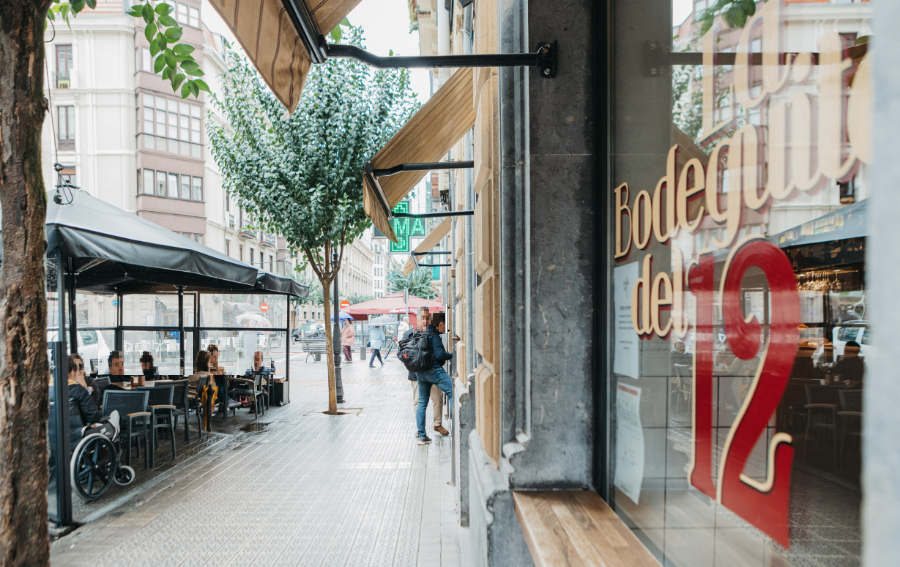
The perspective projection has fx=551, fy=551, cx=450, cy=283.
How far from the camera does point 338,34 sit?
16.4 feet

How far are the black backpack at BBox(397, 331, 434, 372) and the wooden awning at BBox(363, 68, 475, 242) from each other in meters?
3.43

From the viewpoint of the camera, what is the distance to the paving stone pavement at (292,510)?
445 centimetres

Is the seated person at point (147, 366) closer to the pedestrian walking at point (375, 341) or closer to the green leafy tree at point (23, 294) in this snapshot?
the green leafy tree at point (23, 294)

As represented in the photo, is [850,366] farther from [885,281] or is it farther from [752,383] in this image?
[885,281]

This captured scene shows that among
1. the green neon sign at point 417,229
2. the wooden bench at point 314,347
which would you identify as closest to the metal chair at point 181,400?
the green neon sign at point 417,229

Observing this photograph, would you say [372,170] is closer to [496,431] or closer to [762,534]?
[496,431]

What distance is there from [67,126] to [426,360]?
110ft

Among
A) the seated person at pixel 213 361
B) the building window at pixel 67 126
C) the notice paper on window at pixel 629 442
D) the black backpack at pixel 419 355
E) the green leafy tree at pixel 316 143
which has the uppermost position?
the building window at pixel 67 126

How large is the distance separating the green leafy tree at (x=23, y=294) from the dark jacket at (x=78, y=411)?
8.55 ft

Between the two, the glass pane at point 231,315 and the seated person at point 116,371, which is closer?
the seated person at point 116,371

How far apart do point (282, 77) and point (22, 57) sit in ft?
7.30

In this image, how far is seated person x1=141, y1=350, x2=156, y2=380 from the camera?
10883 mm

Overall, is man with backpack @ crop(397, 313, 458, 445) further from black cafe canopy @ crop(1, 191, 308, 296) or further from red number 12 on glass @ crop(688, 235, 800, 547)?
red number 12 on glass @ crop(688, 235, 800, 547)

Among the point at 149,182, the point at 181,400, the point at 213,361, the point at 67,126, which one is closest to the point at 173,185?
the point at 149,182
